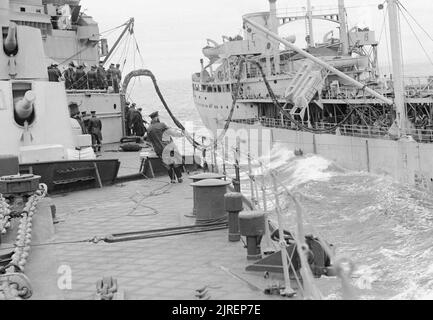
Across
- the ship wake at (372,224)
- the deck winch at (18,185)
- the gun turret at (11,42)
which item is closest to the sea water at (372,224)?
the ship wake at (372,224)

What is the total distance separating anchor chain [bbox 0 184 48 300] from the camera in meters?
4.52

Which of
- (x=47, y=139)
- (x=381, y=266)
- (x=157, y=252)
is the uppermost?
(x=47, y=139)

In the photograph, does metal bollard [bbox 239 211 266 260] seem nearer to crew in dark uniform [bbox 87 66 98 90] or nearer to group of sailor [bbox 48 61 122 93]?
group of sailor [bbox 48 61 122 93]

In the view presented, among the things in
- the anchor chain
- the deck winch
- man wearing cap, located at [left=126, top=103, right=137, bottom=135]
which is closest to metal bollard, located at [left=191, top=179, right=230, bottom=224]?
the anchor chain

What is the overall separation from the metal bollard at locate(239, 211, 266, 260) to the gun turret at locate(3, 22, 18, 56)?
25.1ft

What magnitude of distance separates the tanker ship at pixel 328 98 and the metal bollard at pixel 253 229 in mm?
18768

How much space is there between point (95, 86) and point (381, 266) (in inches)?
605

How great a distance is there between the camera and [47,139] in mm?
11453

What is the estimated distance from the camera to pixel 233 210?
6387mm

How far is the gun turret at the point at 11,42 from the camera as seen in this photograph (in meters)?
11.2

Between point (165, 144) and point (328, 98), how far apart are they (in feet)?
89.8
